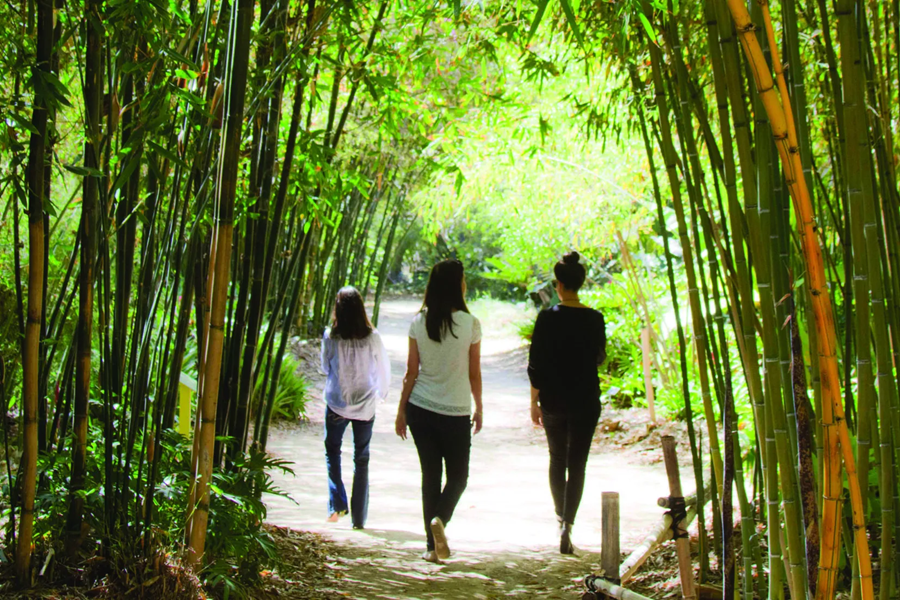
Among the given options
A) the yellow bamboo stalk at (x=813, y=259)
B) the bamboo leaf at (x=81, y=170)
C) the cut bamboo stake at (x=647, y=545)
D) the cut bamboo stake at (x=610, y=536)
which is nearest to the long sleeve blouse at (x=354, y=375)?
the cut bamboo stake at (x=647, y=545)

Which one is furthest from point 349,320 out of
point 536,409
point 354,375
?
point 536,409

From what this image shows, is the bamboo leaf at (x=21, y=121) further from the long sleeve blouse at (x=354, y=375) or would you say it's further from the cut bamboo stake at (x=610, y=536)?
the long sleeve blouse at (x=354, y=375)

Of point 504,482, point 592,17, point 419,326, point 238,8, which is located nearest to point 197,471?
point 238,8

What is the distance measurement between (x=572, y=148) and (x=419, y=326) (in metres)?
2.87

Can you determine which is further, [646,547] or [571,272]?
[571,272]

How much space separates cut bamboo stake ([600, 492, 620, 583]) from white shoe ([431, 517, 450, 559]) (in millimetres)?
822

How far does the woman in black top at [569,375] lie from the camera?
2.83 metres

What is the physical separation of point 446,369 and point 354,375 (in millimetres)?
552

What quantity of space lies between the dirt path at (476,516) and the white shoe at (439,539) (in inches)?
1.6

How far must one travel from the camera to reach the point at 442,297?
278 cm

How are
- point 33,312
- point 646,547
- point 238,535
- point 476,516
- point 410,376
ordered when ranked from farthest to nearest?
point 476,516
point 410,376
point 646,547
point 238,535
point 33,312

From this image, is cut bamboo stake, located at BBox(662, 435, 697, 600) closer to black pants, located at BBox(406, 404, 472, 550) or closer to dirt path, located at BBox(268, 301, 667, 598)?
dirt path, located at BBox(268, 301, 667, 598)

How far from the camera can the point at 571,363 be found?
9.26ft

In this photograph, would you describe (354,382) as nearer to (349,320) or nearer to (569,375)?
(349,320)
